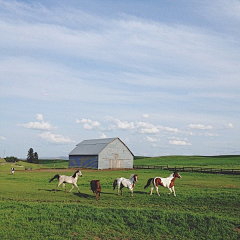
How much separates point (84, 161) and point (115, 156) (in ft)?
25.7

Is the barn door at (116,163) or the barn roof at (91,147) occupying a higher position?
the barn roof at (91,147)

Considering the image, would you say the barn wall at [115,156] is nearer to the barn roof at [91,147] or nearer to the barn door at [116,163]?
the barn door at [116,163]

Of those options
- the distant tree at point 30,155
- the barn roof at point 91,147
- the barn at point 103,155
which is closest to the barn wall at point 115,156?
the barn at point 103,155

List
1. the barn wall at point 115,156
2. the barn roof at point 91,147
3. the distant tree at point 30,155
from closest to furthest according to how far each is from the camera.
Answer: the barn wall at point 115,156 → the barn roof at point 91,147 → the distant tree at point 30,155

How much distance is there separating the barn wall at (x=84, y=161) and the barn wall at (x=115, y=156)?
1.62 m

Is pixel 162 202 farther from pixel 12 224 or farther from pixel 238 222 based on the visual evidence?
pixel 12 224

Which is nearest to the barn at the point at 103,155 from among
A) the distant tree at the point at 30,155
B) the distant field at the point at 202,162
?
the distant field at the point at 202,162

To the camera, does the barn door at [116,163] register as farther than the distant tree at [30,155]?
No

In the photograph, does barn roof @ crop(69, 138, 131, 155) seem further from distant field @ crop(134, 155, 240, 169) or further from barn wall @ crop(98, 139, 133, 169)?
distant field @ crop(134, 155, 240, 169)

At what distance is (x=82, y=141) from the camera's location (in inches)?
3487

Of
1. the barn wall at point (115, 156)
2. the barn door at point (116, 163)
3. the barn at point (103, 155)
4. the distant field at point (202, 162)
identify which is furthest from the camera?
the distant field at point (202, 162)

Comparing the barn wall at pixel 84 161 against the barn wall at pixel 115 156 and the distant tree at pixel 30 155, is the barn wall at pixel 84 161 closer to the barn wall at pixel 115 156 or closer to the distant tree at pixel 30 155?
the barn wall at pixel 115 156

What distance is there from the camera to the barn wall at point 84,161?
7379 cm

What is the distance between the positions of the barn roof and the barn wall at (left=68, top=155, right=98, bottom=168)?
1.02 meters
